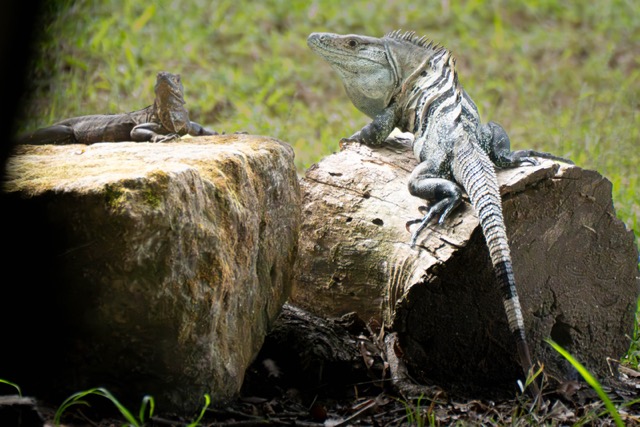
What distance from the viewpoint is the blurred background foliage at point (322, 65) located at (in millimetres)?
7320

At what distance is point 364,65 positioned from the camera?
530cm

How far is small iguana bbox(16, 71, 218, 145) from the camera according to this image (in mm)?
4660

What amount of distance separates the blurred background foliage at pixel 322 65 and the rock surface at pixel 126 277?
3566 millimetres

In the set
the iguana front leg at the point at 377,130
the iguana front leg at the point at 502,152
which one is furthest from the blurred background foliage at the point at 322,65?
the iguana front leg at the point at 502,152

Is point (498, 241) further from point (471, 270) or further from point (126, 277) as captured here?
point (126, 277)

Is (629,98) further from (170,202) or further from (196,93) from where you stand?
(170,202)

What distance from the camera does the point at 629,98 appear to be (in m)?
8.63

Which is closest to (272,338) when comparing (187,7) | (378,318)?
(378,318)

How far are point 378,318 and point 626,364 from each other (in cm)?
153

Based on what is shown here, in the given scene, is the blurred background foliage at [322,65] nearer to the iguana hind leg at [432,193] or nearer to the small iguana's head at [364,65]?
the small iguana's head at [364,65]

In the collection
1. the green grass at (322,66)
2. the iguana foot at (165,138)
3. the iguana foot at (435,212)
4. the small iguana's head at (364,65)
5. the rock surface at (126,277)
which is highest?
the green grass at (322,66)

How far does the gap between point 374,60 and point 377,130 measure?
66 centimetres

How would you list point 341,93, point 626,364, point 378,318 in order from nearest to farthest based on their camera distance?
1. point 378,318
2. point 626,364
3. point 341,93

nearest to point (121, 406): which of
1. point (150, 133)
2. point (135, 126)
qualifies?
point (150, 133)
